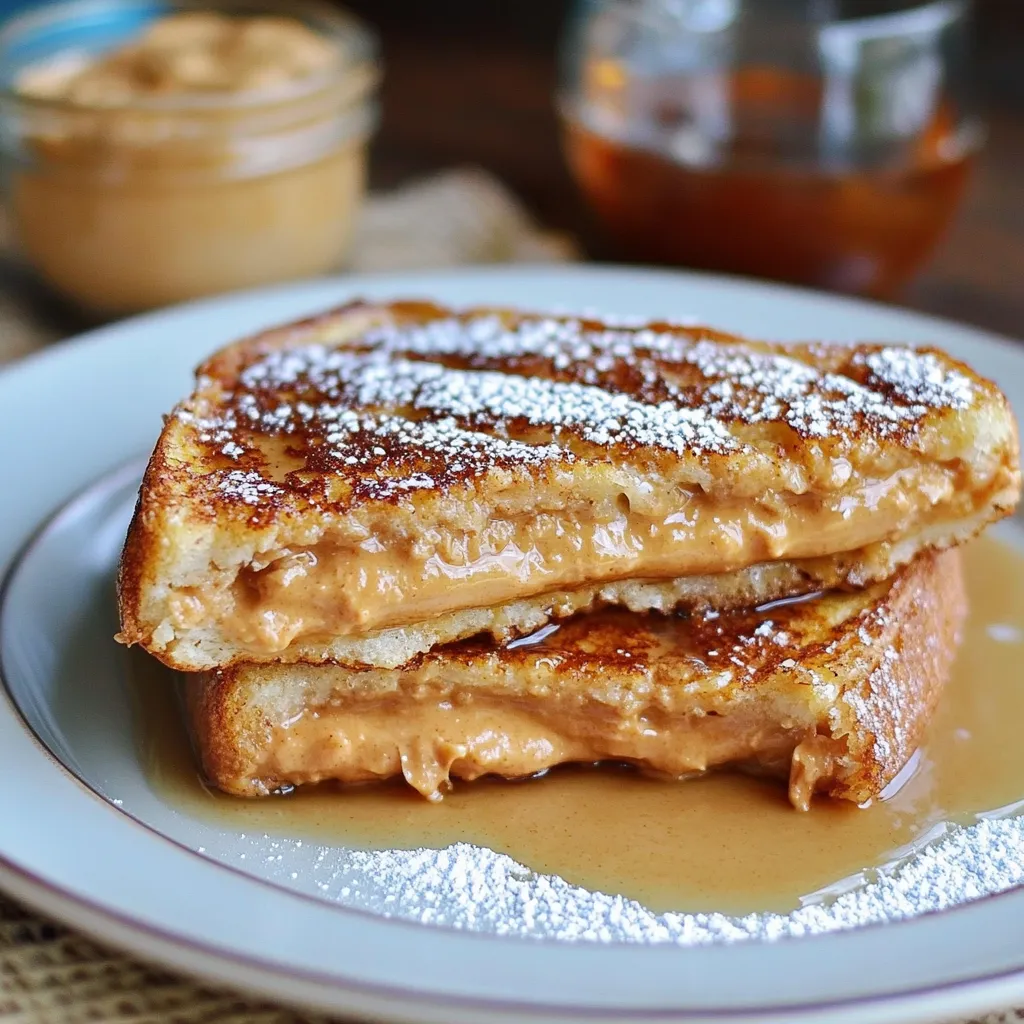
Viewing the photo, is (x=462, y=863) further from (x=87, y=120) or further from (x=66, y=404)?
(x=87, y=120)

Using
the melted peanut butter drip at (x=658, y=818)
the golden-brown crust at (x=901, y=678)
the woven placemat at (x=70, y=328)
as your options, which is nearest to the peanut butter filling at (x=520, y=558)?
the golden-brown crust at (x=901, y=678)

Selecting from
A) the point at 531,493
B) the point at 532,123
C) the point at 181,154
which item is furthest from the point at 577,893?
the point at 532,123

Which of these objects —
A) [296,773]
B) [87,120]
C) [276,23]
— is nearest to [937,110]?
[276,23]

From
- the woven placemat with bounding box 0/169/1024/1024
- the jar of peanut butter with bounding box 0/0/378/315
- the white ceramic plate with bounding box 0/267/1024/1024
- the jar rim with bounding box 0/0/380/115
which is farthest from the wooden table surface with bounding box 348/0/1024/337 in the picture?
the white ceramic plate with bounding box 0/267/1024/1024

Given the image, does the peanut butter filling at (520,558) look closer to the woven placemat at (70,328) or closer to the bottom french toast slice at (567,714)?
the bottom french toast slice at (567,714)

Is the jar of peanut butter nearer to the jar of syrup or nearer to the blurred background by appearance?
the blurred background

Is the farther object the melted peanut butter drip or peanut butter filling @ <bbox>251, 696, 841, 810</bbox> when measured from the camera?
peanut butter filling @ <bbox>251, 696, 841, 810</bbox>

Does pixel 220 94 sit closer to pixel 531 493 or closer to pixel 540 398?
pixel 540 398
